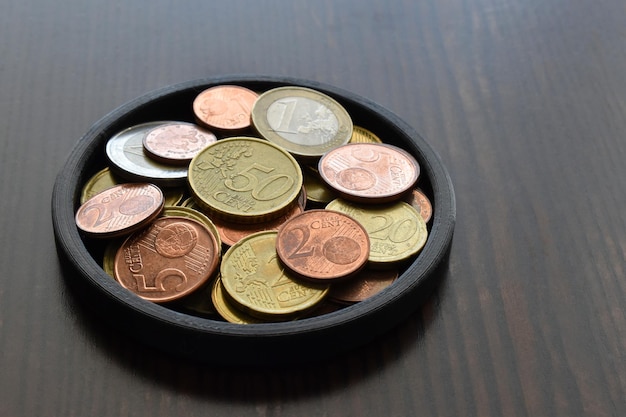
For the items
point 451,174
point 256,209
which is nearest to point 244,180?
point 256,209

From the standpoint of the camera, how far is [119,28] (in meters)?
1.23

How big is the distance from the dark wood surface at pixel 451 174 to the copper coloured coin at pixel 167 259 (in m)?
0.06

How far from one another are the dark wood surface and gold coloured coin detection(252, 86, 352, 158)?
13cm

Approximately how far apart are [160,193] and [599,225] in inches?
22.7

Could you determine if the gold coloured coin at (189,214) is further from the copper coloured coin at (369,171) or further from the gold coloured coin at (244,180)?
the copper coloured coin at (369,171)

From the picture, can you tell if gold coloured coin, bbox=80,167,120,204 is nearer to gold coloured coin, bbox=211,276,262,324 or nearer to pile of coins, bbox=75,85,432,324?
pile of coins, bbox=75,85,432,324

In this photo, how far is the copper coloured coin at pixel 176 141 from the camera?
949 millimetres

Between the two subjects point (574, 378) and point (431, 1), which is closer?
point (574, 378)

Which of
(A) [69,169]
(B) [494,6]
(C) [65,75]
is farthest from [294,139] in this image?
(B) [494,6]

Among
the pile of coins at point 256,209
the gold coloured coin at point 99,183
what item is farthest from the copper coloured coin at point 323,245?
the gold coloured coin at point 99,183

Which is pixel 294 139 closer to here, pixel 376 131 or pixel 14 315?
pixel 376 131

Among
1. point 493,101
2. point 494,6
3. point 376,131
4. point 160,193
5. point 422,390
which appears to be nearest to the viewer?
point 422,390

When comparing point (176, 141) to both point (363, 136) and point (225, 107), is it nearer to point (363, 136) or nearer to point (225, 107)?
point (225, 107)

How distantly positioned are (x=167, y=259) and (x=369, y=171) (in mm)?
280
